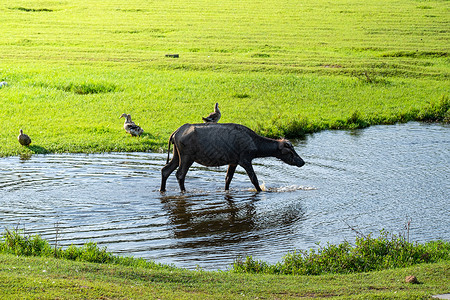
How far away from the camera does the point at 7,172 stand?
15.2 meters

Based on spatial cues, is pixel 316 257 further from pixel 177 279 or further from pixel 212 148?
pixel 212 148

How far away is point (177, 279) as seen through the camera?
26.6 ft

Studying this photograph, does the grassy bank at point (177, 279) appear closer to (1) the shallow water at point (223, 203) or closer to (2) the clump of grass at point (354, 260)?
(2) the clump of grass at point (354, 260)

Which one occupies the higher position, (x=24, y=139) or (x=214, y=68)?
(x=214, y=68)

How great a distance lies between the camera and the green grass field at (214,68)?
21594 millimetres

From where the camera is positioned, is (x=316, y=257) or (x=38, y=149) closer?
(x=316, y=257)

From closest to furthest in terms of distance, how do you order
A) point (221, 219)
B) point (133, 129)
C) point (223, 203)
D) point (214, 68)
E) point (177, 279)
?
point (177, 279) < point (221, 219) < point (223, 203) < point (133, 129) < point (214, 68)

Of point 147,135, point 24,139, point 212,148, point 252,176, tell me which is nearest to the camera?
point 212,148

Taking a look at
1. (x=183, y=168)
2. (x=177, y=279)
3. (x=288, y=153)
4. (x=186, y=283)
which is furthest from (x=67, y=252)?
(x=288, y=153)

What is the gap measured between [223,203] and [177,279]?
17.3 ft

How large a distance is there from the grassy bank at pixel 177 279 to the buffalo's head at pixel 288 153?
5.69 metres

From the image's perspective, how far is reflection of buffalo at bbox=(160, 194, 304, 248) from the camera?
11164mm

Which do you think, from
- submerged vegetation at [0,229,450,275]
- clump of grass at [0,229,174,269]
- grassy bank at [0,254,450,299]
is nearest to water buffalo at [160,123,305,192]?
submerged vegetation at [0,229,450,275]

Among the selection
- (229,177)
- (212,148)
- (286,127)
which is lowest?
(229,177)
